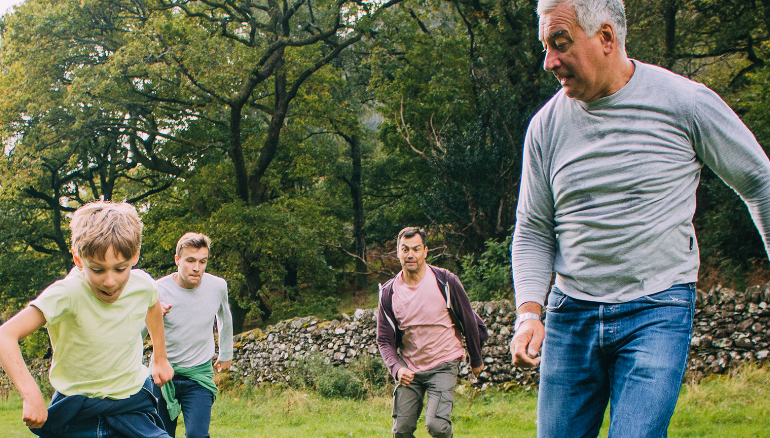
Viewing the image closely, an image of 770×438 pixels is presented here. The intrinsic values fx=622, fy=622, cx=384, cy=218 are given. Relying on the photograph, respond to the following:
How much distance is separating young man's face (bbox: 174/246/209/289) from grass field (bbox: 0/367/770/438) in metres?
4.12

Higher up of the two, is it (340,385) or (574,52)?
(574,52)

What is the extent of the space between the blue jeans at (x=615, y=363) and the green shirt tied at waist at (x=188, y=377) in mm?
3347

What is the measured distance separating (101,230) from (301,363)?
11.0 metres

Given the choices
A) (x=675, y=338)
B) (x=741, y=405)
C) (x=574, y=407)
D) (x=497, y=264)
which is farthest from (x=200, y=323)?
(x=497, y=264)

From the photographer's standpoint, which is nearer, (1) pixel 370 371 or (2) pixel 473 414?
(2) pixel 473 414

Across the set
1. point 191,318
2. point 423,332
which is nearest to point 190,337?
point 191,318

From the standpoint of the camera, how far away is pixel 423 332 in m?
5.48

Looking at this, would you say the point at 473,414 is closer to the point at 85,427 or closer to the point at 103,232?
the point at 85,427

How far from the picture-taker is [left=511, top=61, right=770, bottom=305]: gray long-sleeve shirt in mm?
2002

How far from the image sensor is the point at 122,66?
664 inches

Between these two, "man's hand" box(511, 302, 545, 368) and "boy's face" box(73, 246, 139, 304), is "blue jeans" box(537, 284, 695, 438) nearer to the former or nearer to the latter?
"man's hand" box(511, 302, 545, 368)

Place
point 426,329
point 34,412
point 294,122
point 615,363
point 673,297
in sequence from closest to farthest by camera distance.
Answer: point 673,297 → point 615,363 → point 34,412 → point 426,329 → point 294,122

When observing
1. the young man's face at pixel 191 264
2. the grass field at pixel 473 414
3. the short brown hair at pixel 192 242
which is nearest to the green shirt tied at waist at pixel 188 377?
the young man's face at pixel 191 264

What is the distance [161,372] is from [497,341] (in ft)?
30.8
